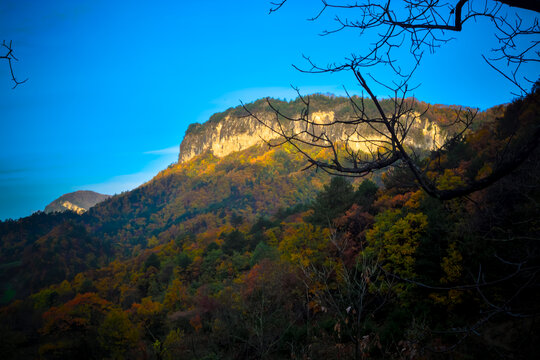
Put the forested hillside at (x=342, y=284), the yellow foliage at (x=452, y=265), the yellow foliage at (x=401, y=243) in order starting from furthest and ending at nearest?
the yellow foliage at (x=401, y=243) < the yellow foliage at (x=452, y=265) < the forested hillside at (x=342, y=284)

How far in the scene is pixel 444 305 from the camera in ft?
42.5

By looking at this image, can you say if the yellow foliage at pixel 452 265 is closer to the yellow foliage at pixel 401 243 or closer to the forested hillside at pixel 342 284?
the forested hillside at pixel 342 284

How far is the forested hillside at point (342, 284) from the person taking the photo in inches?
209

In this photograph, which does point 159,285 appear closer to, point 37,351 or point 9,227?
point 37,351

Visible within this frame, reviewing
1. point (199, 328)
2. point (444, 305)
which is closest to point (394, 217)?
point (444, 305)

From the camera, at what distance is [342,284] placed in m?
10.6

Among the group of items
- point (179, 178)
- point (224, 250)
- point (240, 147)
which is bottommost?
point (224, 250)

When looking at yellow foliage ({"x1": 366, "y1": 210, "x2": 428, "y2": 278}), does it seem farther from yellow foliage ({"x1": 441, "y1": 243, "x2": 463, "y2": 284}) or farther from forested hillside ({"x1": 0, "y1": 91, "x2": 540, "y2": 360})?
yellow foliage ({"x1": 441, "y1": 243, "x2": 463, "y2": 284})

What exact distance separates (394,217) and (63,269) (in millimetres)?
69566

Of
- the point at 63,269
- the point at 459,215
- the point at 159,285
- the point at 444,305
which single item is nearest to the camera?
the point at 444,305

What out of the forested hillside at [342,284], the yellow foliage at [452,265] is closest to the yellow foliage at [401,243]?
the forested hillside at [342,284]

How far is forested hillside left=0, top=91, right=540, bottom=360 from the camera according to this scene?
17.4 feet

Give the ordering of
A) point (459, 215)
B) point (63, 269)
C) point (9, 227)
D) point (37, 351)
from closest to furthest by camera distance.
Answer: point (459, 215)
point (37, 351)
point (63, 269)
point (9, 227)

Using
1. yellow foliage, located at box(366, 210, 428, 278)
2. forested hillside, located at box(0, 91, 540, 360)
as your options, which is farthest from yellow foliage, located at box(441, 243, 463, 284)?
yellow foliage, located at box(366, 210, 428, 278)
